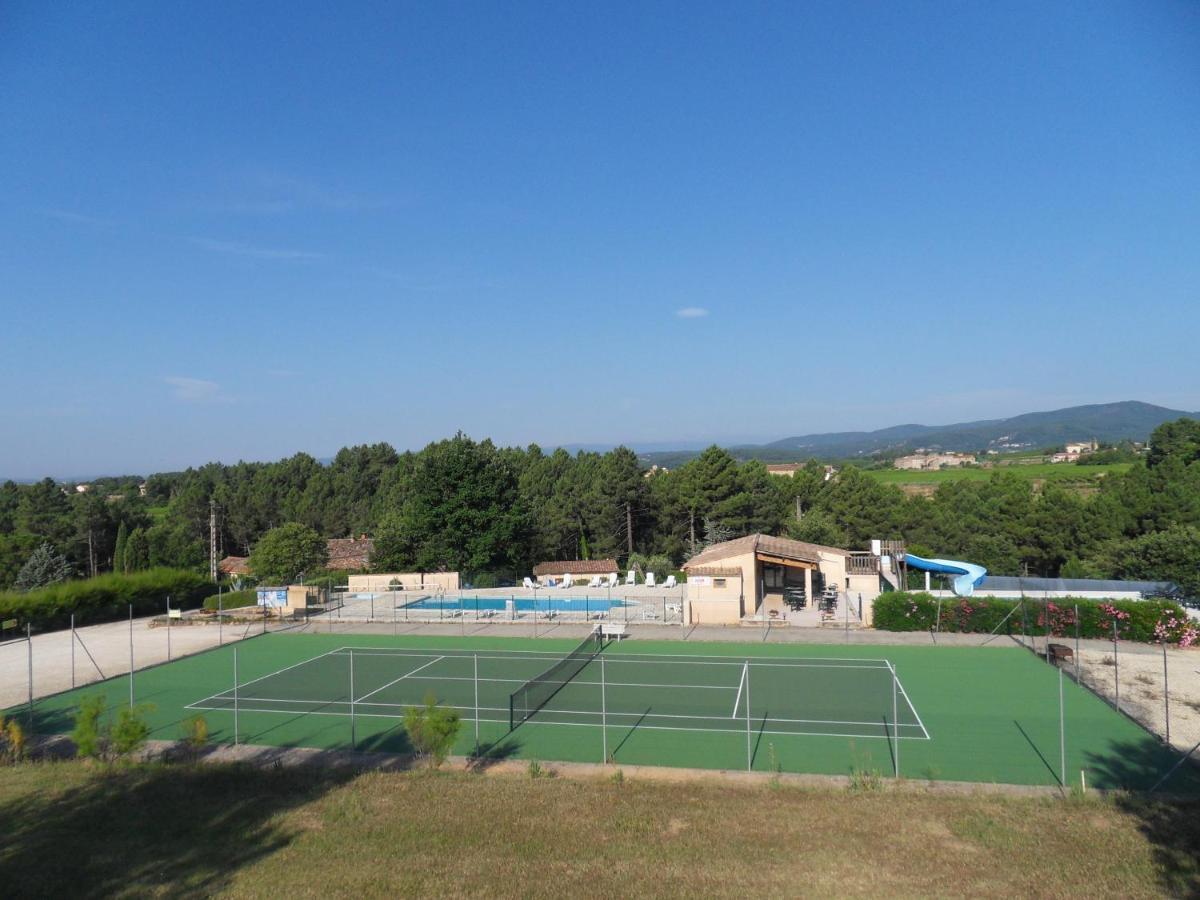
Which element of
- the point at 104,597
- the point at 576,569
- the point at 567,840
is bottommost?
the point at 576,569

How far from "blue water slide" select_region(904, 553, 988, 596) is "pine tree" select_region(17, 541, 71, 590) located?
47.0 metres

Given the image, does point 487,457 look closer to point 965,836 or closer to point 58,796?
point 58,796

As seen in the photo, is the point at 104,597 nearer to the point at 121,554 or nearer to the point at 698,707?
the point at 121,554

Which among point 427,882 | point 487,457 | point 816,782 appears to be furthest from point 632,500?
point 427,882

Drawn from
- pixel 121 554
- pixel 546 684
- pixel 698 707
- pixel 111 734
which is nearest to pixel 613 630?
pixel 546 684

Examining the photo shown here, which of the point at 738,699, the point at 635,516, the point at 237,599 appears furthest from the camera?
the point at 635,516

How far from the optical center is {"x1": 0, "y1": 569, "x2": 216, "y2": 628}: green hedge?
2989 centimetres

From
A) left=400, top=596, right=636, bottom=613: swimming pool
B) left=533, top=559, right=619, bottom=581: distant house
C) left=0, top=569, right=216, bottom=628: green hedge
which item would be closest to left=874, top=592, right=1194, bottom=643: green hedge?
left=400, top=596, right=636, bottom=613: swimming pool

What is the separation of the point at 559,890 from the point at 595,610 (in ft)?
77.0

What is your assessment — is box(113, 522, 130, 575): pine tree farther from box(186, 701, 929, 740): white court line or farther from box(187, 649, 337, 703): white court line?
box(186, 701, 929, 740): white court line

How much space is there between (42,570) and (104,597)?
2129cm

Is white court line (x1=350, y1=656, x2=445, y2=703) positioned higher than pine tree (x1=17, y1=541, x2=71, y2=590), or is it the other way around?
pine tree (x1=17, y1=541, x2=71, y2=590)

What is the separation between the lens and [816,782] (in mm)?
13203

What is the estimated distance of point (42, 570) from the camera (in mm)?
48938
